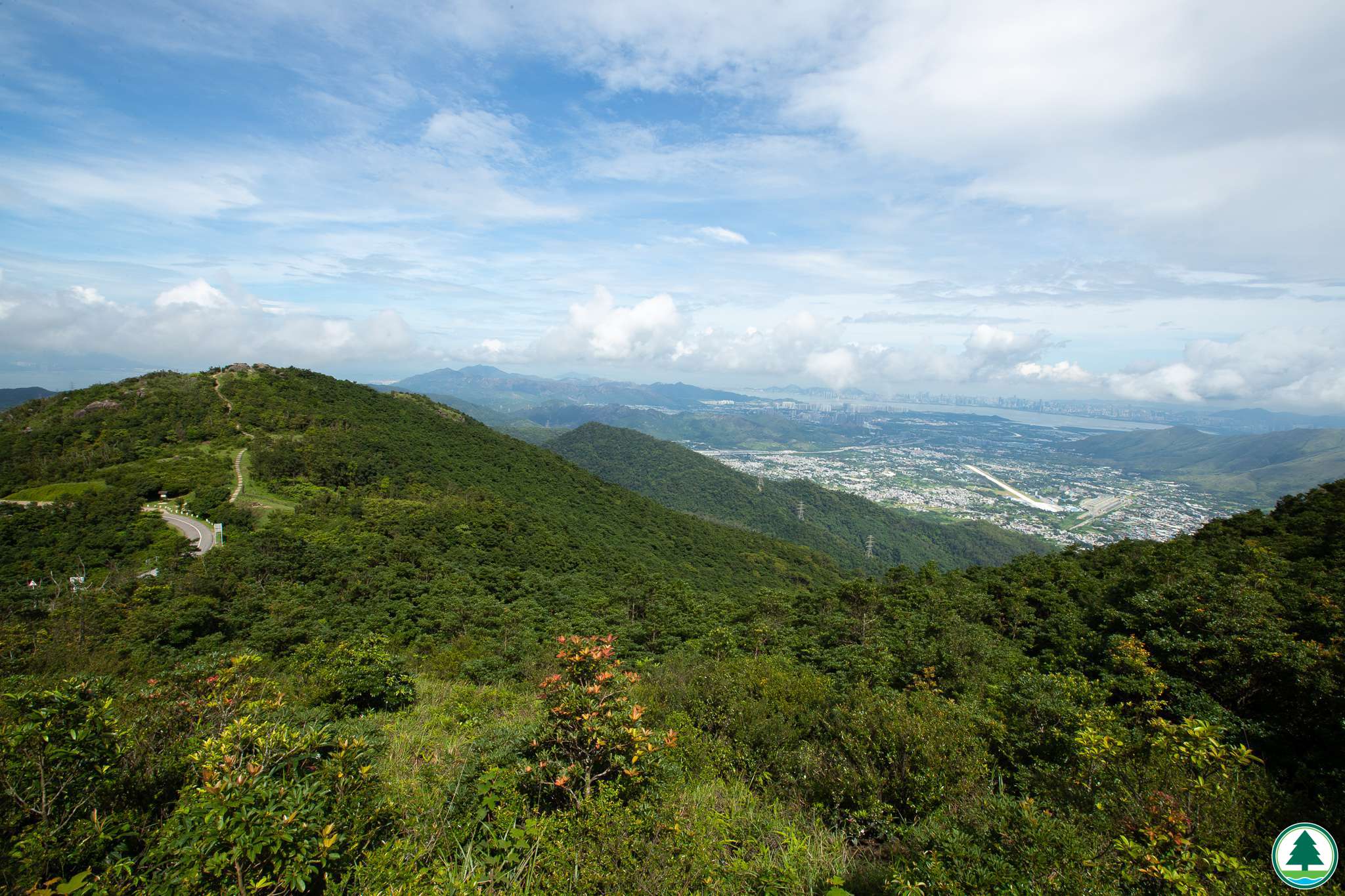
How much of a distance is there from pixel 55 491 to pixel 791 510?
108 metres

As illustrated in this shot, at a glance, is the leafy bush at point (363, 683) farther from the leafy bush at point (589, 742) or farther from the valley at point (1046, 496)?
the valley at point (1046, 496)

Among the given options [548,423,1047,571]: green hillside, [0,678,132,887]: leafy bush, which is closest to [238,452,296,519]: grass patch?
[0,678,132,887]: leafy bush

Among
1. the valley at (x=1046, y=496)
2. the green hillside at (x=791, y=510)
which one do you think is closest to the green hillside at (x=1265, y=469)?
the valley at (x=1046, y=496)

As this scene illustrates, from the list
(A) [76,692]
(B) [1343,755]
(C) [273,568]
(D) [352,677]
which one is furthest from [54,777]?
(C) [273,568]

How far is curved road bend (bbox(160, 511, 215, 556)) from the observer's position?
29859mm

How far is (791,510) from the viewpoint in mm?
116062

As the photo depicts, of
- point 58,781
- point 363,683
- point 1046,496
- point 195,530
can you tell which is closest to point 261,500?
point 195,530

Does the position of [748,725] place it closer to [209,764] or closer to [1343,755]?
[209,764]

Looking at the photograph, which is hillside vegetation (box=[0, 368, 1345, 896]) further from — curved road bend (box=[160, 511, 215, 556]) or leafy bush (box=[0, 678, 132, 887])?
curved road bend (box=[160, 511, 215, 556])

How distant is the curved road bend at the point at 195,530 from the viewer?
29.9 metres

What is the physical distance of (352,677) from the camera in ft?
37.3

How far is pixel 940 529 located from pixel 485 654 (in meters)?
108
